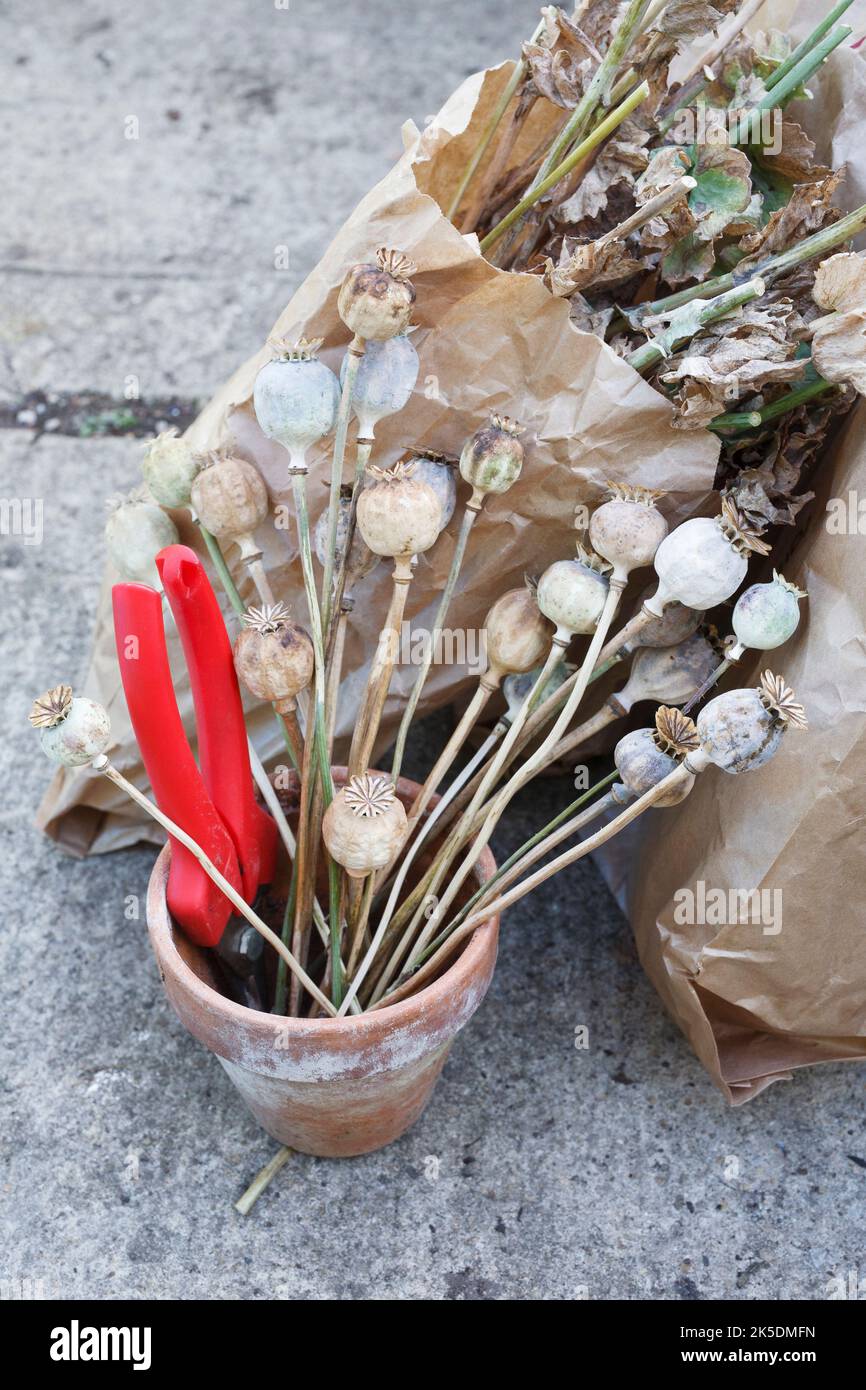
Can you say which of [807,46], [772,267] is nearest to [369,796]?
[772,267]

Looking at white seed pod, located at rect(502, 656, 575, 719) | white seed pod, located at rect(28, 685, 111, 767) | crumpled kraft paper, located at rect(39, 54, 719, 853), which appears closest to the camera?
white seed pod, located at rect(28, 685, 111, 767)

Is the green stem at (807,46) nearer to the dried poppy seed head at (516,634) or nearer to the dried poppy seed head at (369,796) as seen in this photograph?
the dried poppy seed head at (516,634)

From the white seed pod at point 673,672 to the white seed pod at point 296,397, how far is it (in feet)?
1.05

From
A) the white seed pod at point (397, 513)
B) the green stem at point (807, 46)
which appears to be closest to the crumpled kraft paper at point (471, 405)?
the white seed pod at point (397, 513)

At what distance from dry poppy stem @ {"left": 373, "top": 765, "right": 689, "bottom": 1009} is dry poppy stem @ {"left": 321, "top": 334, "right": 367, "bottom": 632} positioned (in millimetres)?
257

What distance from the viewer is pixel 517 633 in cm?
99

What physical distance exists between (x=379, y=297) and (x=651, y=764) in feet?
1.26

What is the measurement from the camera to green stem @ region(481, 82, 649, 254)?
0.92 metres

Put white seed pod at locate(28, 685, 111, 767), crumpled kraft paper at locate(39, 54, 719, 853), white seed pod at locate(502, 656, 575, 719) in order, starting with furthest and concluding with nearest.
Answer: white seed pod at locate(502, 656, 575, 719)
crumpled kraft paper at locate(39, 54, 719, 853)
white seed pod at locate(28, 685, 111, 767)

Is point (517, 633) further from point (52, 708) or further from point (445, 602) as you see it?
point (52, 708)

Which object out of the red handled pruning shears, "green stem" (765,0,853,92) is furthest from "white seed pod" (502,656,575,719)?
"green stem" (765,0,853,92)

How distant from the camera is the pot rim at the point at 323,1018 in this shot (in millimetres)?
896

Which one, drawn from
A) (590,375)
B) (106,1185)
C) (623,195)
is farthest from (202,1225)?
(623,195)

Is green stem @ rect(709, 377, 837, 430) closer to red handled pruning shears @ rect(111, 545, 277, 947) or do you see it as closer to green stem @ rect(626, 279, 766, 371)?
green stem @ rect(626, 279, 766, 371)
